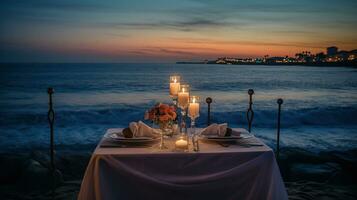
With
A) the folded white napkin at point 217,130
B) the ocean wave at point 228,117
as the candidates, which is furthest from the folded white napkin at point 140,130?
the ocean wave at point 228,117

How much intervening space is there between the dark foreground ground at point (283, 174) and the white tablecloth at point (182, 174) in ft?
6.79

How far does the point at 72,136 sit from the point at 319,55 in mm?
83154

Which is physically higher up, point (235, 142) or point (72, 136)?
point (235, 142)

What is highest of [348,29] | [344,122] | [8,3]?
[8,3]

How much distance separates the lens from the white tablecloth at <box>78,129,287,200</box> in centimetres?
237

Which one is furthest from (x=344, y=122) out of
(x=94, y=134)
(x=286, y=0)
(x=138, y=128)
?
(x=138, y=128)

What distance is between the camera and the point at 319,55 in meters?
83.4

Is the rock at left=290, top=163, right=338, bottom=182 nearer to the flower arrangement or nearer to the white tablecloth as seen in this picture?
the white tablecloth

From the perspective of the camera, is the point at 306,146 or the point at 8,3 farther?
the point at 8,3

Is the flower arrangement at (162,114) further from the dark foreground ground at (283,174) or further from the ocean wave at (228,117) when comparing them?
the ocean wave at (228,117)

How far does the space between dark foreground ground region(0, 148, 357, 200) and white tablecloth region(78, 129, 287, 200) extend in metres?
2.07

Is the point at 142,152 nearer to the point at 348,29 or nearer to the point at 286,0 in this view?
the point at 286,0

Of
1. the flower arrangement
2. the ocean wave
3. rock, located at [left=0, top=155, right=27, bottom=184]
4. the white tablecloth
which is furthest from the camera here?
the ocean wave

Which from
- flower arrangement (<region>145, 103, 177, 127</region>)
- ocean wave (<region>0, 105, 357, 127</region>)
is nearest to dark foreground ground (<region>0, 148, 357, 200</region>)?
flower arrangement (<region>145, 103, 177, 127</region>)
